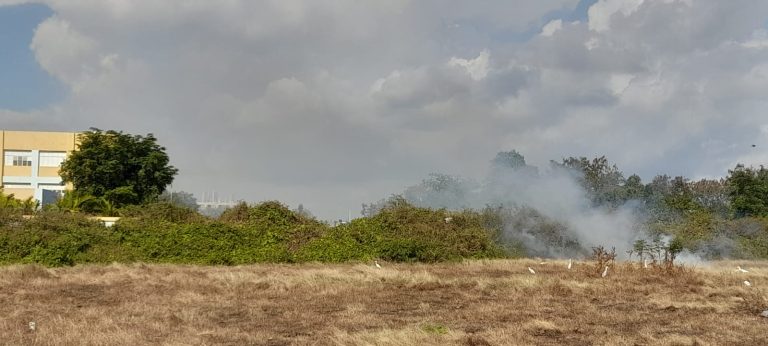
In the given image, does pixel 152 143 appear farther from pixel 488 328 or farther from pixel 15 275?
pixel 488 328

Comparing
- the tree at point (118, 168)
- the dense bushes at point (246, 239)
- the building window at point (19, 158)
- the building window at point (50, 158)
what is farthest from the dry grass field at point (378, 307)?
the building window at point (19, 158)

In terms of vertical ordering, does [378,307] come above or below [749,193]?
below

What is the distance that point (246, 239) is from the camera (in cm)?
2181

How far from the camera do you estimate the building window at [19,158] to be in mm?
50312

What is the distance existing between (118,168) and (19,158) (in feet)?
77.8

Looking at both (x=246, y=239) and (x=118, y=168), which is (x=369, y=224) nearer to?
(x=246, y=239)

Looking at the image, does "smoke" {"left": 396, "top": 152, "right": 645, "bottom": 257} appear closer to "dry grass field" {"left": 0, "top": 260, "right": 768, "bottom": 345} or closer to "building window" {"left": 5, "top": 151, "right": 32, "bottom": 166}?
"dry grass field" {"left": 0, "top": 260, "right": 768, "bottom": 345}

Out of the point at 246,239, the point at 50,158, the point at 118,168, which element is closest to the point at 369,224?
the point at 246,239

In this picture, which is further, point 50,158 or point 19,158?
point 50,158

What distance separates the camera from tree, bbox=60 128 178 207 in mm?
31859

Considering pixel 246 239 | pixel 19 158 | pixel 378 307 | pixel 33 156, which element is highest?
pixel 33 156

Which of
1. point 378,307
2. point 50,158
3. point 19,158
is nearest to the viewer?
point 378,307

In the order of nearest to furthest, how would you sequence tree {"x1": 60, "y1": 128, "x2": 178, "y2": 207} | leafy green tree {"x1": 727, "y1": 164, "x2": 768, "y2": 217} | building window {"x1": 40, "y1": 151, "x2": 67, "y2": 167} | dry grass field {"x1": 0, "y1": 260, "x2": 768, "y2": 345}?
dry grass field {"x1": 0, "y1": 260, "x2": 768, "y2": 345}
tree {"x1": 60, "y1": 128, "x2": 178, "y2": 207}
leafy green tree {"x1": 727, "y1": 164, "x2": 768, "y2": 217}
building window {"x1": 40, "y1": 151, "x2": 67, "y2": 167}

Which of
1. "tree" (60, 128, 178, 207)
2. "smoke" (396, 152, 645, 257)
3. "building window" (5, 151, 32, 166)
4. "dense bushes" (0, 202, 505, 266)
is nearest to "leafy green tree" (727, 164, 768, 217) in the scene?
"smoke" (396, 152, 645, 257)
